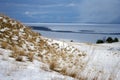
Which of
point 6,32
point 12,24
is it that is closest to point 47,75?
point 6,32

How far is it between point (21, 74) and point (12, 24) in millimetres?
8515

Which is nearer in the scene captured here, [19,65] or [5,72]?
[5,72]

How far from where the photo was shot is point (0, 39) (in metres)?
10.8

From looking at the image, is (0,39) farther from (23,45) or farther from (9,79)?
(9,79)

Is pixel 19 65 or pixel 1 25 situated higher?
pixel 1 25

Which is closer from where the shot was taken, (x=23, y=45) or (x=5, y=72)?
(x=5, y=72)

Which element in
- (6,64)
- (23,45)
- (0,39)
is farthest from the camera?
(23,45)

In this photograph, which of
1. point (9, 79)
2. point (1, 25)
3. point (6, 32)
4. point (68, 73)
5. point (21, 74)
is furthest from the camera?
point (1, 25)

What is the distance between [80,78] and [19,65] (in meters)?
1.58

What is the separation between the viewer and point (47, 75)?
22.2ft

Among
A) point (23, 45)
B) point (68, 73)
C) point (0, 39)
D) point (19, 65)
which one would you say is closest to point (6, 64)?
point (19, 65)

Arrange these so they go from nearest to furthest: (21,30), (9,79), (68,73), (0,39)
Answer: (9,79) < (68,73) < (0,39) < (21,30)

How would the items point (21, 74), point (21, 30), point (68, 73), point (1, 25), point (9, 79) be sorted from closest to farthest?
point (9, 79) → point (21, 74) → point (68, 73) → point (1, 25) → point (21, 30)

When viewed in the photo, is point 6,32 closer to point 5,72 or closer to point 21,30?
point 21,30
